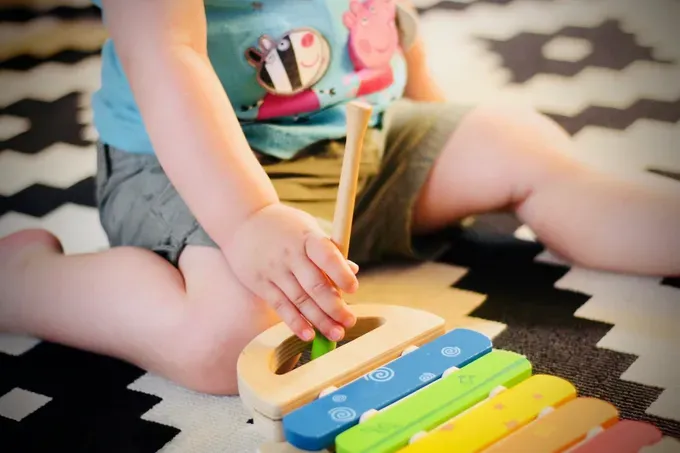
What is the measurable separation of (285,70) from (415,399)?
418mm

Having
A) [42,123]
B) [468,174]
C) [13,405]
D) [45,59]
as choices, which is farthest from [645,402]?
[45,59]

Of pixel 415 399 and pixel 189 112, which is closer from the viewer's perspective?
pixel 415 399

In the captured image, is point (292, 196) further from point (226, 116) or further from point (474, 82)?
point (474, 82)

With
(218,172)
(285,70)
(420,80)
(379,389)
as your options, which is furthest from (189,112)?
(420,80)

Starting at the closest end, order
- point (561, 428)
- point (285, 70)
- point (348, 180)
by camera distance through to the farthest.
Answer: point (561, 428) < point (348, 180) < point (285, 70)

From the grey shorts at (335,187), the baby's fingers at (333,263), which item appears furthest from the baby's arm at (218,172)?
the grey shorts at (335,187)

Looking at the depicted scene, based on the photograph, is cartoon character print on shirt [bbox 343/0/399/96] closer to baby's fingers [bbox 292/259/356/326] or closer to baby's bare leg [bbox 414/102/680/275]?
baby's bare leg [bbox 414/102/680/275]

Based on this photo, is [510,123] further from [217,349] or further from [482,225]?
[217,349]

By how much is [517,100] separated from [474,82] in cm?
11

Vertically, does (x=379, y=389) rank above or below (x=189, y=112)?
below

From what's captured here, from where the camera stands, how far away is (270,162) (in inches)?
33.7

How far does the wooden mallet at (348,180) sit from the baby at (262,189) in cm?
1

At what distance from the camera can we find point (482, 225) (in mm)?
969

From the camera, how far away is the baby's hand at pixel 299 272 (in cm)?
63
